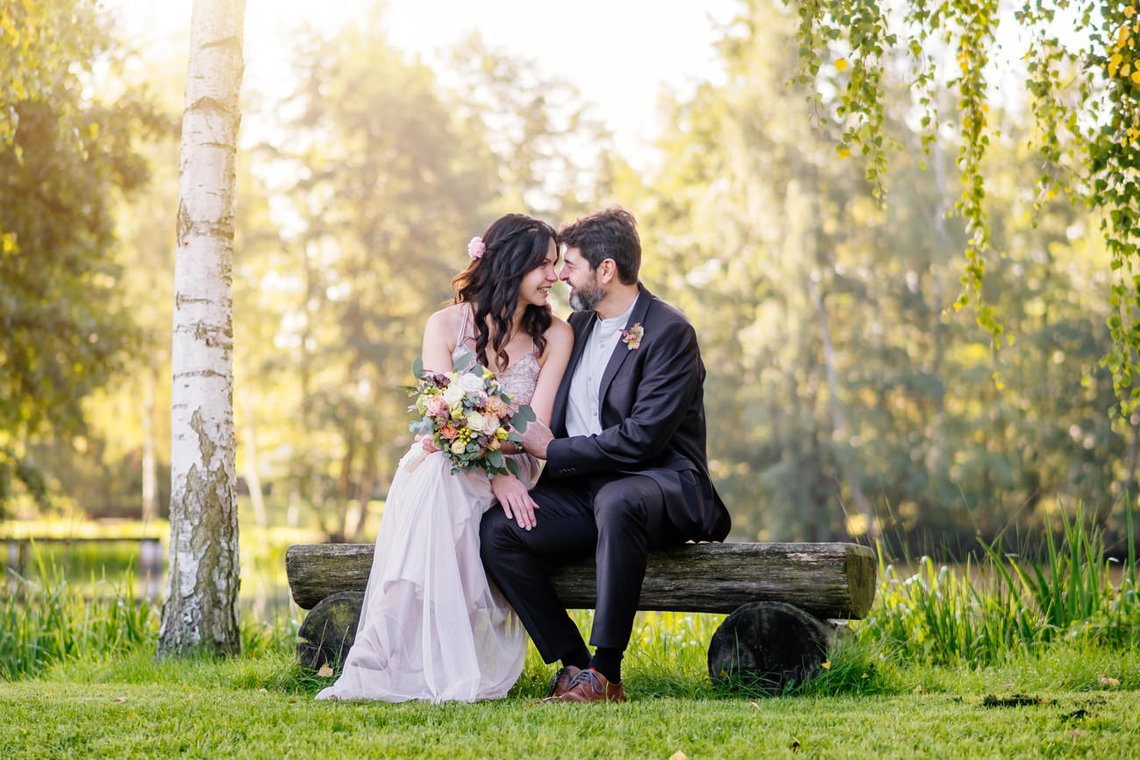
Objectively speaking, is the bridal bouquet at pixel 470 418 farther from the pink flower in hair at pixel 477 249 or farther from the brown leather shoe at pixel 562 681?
the brown leather shoe at pixel 562 681

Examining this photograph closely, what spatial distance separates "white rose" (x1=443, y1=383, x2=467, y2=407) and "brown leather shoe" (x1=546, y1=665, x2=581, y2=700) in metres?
1.06

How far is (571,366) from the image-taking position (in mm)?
4852

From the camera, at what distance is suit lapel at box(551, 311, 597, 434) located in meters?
4.80

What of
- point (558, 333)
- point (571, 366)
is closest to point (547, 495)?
point (571, 366)

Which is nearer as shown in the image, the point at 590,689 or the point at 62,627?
the point at 590,689

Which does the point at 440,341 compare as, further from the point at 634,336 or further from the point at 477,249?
the point at 634,336

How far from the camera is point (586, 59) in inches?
1127

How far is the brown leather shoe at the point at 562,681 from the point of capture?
4176 millimetres

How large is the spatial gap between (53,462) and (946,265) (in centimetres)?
1933

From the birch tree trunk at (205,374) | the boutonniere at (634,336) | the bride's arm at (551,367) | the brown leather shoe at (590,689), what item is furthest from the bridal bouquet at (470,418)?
the birch tree trunk at (205,374)

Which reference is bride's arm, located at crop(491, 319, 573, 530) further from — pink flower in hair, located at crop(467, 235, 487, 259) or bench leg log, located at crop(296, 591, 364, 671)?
bench leg log, located at crop(296, 591, 364, 671)

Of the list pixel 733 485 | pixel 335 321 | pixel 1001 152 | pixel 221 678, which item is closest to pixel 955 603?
pixel 221 678

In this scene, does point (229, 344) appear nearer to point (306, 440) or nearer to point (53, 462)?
point (306, 440)

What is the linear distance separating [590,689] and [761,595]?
2.50 feet
